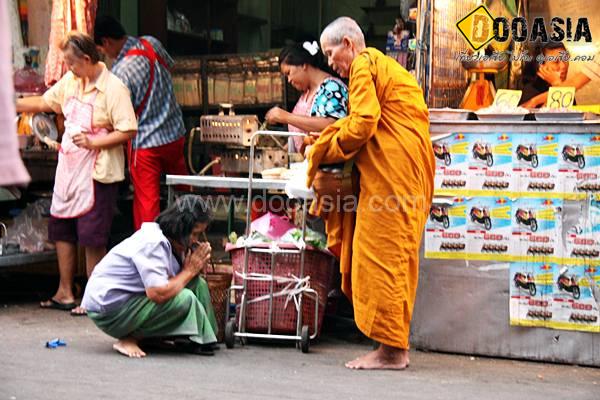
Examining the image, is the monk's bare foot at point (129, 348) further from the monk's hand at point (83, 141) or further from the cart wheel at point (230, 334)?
the monk's hand at point (83, 141)

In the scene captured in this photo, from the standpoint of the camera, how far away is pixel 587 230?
6.14m

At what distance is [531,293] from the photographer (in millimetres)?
6270

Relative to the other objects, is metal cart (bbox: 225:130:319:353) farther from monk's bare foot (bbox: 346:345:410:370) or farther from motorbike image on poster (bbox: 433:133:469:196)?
motorbike image on poster (bbox: 433:133:469:196)

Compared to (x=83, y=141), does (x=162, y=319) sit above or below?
below

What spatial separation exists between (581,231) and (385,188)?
1272mm

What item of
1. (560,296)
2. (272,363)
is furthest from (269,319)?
(560,296)

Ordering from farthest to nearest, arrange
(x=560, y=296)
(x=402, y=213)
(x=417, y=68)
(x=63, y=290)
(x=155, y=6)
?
(x=155, y=6)
(x=63, y=290)
(x=417, y=68)
(x=560, y=296)
(x=402, y=213)

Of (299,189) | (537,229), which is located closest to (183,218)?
(299,189)

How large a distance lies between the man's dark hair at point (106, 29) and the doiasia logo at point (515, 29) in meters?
2.59

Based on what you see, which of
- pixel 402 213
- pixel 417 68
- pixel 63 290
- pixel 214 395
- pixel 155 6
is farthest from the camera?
pixel 155 6

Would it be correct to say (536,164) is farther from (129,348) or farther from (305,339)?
(129,348)

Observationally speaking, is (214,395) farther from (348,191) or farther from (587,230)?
(587,230)

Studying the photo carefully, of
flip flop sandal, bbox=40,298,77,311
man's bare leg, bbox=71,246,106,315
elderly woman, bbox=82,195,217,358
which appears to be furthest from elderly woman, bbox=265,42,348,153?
flip flop sandal, bbox=40,298,77,311

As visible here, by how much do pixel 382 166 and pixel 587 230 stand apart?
4.39 ft
